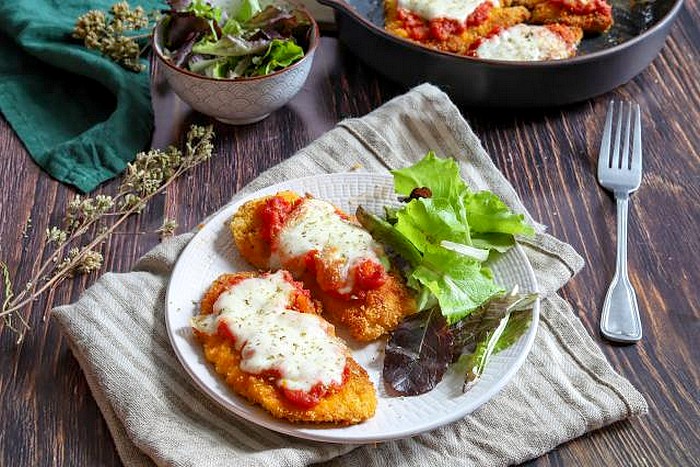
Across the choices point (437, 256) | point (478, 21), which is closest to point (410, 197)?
point (437, 256)

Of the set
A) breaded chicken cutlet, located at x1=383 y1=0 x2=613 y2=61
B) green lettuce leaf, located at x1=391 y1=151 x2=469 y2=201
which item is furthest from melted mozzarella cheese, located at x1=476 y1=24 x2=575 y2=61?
green lettuce leaf, located at x1=391 y1=151 x2=469 y2=201

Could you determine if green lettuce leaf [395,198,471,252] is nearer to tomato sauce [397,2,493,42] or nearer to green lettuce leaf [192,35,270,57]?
green lettuce leaf [192,35,270,57]

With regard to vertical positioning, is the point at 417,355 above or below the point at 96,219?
above

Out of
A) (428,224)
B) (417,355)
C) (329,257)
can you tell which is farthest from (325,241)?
(417,355)

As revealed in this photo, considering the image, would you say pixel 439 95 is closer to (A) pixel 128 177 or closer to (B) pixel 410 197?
(B) pixel 410 197

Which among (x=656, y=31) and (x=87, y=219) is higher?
(x=656, y=31)

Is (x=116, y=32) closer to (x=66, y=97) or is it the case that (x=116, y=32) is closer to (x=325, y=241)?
(x=66, y=97)
